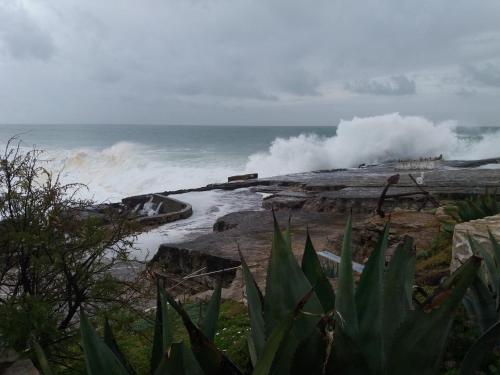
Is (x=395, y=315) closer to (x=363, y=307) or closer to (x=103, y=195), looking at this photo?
(x=363, y=307)

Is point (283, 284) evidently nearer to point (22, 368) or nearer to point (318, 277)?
point (318, 277)

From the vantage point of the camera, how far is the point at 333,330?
1.19 metres

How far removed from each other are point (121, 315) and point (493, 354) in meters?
1.83

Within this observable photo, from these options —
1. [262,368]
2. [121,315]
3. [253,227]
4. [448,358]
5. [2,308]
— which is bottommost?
[253,227]

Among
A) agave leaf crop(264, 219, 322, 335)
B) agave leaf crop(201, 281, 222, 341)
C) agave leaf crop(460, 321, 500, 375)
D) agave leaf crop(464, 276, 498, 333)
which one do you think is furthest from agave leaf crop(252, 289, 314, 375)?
agave leaf crop(464, 276, 498, 333)

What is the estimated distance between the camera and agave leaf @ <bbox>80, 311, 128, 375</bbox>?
1168mm

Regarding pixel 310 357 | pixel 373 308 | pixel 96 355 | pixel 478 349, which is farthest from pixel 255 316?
pixel 478 349

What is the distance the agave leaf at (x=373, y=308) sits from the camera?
120 cm

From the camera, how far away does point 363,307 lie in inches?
50.5

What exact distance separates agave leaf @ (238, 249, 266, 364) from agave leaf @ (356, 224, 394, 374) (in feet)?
0.95

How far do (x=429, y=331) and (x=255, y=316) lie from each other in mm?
493

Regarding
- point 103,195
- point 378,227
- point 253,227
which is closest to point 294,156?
point 103,195

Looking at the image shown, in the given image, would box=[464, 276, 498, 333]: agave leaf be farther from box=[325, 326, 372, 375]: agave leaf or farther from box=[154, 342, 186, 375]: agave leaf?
box=[154, 342, 186, 375]: agave leaf

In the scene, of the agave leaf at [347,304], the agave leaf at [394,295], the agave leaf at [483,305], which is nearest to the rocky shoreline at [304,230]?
the agave leaf at [483,305]
